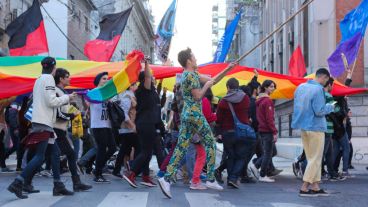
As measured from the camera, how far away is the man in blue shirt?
25.3 feet

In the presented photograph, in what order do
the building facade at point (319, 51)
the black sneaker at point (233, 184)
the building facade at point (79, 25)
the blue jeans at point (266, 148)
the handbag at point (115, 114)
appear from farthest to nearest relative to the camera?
the building facade at point (79, 25), the building facade at point (319, 51), the blue jeans at point (266, 148), the handbag at point (115, 114), the black sneaker at point (233, 184)

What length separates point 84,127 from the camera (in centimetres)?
1281

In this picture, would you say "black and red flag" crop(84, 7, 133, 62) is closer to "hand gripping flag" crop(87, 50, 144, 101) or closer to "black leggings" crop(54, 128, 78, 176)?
"hand gripping flag" crop(87, 50, 144, 101)

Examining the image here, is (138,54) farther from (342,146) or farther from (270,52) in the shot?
(270,52)

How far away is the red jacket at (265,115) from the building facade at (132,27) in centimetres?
3240

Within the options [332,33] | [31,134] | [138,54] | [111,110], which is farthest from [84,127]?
[332,33]

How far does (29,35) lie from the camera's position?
1489 centimetres

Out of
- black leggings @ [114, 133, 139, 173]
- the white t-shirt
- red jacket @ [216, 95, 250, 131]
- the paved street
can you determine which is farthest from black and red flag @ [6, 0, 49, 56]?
red jacket @ [216, 95, 250, 131]

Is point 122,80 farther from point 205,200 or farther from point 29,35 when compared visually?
point 29,35

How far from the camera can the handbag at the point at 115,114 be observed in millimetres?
9258

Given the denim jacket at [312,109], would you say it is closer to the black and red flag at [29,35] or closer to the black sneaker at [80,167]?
the black sneaker at [80,167]

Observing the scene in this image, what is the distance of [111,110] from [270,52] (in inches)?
972

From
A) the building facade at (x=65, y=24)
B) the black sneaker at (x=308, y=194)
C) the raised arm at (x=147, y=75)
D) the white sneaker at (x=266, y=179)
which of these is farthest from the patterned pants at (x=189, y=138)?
the building facade at (x=65, y=24)

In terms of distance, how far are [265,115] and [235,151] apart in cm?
115
